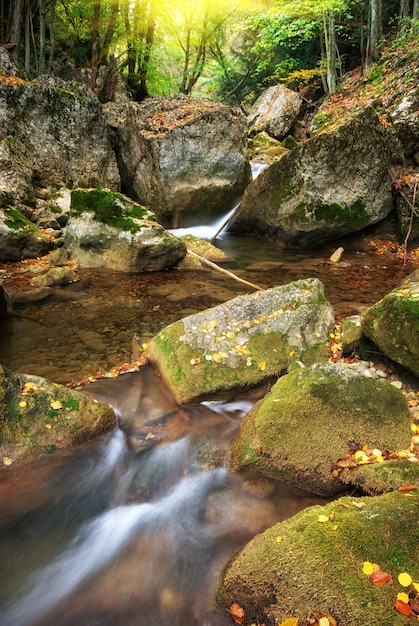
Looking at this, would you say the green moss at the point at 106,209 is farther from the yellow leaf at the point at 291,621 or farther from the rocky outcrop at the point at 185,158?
the yellow leaf at the point at 291,621

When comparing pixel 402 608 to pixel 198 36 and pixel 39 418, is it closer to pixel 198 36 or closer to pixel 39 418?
pixel 39 418

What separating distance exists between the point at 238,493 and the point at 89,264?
23.7ft

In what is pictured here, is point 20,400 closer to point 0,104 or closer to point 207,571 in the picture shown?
point 207,571

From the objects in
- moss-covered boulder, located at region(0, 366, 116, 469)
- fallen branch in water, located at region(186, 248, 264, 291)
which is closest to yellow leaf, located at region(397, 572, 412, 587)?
moss-covered boulder, located at region(0, 366, 116, 469)

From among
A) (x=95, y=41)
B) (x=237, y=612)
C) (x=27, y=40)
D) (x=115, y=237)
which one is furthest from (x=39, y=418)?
(x=27, y=40)

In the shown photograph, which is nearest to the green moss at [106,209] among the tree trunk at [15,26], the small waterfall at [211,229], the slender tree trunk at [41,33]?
the small waterfall at [211,229]

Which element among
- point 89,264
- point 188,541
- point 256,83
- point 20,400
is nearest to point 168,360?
point 20,400

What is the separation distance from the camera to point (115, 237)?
29.1ft

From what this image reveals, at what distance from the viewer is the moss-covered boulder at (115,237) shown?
28.8ft

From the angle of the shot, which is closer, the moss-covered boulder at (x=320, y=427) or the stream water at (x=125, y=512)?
the stream water at (x=125, y=512)

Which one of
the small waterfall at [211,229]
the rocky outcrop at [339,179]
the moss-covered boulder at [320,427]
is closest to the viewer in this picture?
the moss-covered boulder at [320,427]

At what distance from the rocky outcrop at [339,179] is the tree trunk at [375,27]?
7578 mm

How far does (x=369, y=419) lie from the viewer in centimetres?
323

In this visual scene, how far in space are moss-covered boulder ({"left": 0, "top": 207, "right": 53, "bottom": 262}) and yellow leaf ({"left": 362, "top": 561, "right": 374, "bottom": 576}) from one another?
30.3 feet
